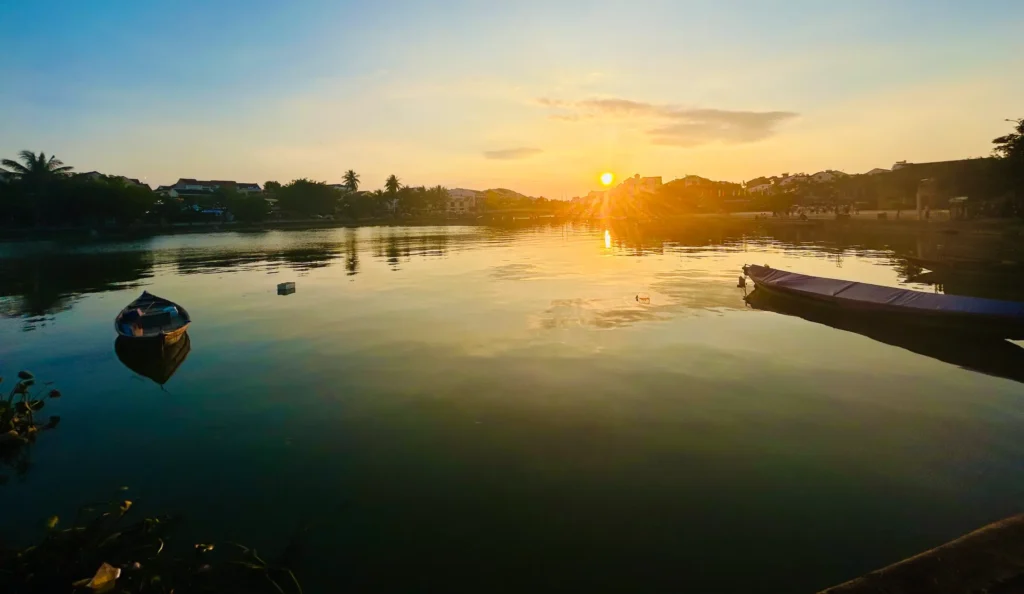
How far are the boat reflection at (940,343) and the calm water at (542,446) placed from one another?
2.45 feet

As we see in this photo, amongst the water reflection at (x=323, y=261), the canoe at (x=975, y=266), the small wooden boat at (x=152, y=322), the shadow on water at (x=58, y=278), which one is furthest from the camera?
the canoe at (x=975, y=266)

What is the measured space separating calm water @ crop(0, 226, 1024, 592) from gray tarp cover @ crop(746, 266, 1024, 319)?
110 inches

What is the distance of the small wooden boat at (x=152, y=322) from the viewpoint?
65.9ft

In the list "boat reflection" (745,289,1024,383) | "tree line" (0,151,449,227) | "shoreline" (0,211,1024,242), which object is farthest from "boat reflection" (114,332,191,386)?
"tree line" (0,151,449,227)

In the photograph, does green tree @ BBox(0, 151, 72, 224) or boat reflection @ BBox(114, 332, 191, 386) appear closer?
boat reflection @ BBox(114, 332, 191, 386)

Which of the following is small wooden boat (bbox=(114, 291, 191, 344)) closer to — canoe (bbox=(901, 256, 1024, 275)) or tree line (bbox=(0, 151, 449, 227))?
canoe (bbox=(901, 256, 1024, 275))

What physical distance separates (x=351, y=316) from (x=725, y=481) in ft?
68.5

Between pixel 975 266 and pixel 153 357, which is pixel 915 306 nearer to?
pixel 975 266

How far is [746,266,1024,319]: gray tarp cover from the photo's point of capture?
19.4 meters

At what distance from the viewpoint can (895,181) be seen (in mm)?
97312

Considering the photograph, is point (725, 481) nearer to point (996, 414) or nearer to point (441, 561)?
point (441, 561)

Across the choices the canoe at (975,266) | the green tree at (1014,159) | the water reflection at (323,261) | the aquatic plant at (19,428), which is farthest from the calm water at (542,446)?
the green tree at (1014,159)

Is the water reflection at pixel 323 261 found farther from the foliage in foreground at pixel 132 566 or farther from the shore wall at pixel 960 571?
the shore wall at pixel 960 571

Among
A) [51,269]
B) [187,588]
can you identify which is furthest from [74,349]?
[51,269]
